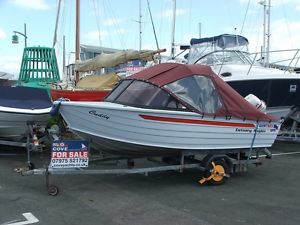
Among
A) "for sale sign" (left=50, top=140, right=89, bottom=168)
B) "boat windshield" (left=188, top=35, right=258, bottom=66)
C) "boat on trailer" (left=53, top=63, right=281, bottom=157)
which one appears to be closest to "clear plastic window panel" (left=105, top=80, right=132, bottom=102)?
"boat on trailer" (left=53, top=63, right=281, bottom=157)

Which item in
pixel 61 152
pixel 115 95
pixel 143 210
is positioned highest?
pixel 115 95

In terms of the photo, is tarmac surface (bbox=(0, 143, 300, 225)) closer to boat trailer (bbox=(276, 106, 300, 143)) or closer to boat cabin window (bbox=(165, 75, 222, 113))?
boat cabin window (bbox=(165, 75, 222, 113))

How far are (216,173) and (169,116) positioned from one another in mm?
1387

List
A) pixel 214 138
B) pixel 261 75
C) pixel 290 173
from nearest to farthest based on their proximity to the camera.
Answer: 1. pixel 214 138
2. pixel 290 173
3. pixel 261 75

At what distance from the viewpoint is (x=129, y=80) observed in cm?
802

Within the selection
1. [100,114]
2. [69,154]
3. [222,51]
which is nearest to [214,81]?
[100,114]

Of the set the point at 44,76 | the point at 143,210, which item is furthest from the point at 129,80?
the point at 44,76

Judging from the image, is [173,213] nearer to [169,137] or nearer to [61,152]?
[169,137]

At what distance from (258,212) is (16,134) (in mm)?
5856

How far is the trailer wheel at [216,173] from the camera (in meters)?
7.52

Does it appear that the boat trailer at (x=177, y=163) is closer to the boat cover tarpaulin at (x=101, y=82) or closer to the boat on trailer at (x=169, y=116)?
the boat on trailer at (x=169, y=116)

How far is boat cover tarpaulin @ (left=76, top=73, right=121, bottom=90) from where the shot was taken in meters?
13.0

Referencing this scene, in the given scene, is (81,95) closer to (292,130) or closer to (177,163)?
(177,163)

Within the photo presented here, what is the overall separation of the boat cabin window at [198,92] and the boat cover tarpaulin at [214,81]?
7 cm
